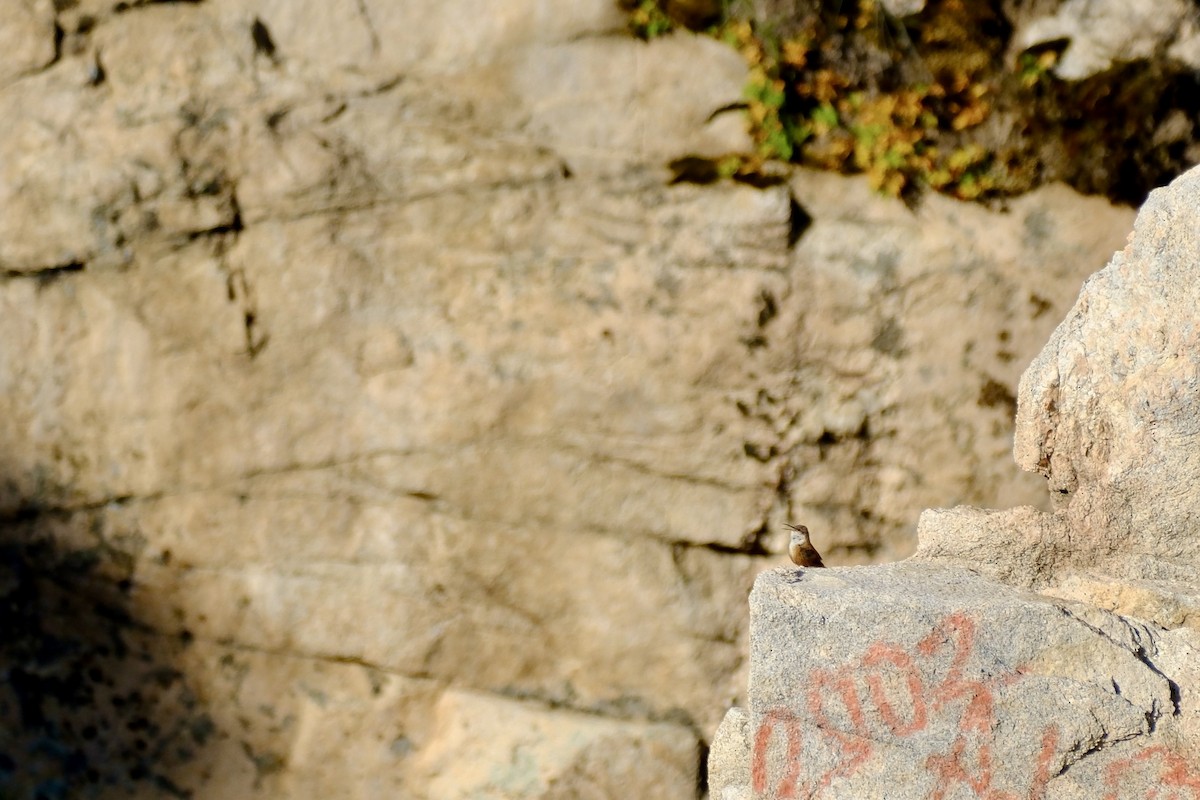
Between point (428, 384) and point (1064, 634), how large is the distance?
100 inches

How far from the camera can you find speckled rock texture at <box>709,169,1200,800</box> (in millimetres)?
2172

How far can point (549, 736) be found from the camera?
4.14 metres

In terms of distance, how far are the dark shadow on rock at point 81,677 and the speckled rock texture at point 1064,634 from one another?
260 centimetres

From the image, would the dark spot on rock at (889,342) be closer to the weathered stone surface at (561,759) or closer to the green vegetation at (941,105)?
the green vegetation at (941,105)

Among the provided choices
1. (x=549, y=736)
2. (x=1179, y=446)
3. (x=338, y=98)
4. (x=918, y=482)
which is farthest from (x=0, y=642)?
(x=1179, y=446)

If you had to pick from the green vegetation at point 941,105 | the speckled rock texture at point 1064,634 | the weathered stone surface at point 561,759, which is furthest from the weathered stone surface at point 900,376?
the speckled rock texture at point 1064,634

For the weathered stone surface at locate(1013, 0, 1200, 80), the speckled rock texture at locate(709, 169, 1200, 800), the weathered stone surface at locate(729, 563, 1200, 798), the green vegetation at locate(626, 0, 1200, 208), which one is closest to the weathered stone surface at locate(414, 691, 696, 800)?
the speckled rock texture at locate(709, 169, 1200, 800)

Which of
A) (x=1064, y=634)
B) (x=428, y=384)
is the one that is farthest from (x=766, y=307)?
(x=1064, y=634)

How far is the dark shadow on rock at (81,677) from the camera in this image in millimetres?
4305

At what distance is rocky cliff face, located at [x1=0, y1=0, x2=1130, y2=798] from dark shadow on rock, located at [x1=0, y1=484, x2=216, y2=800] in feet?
0.04

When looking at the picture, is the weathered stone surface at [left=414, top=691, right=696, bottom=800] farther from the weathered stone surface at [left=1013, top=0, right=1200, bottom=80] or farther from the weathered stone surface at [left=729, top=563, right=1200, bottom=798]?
the weathered stone surface at [left=1013, top=0, right=1200, bottom=80]

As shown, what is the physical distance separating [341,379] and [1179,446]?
111 inches

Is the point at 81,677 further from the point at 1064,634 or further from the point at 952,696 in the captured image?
the point at 1064,634

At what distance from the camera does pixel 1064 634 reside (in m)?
2.20
